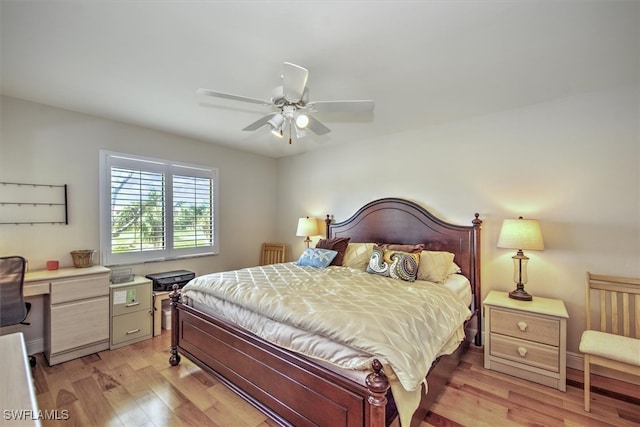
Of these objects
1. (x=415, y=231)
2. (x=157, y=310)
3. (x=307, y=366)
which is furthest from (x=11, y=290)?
(x=415, y=231)

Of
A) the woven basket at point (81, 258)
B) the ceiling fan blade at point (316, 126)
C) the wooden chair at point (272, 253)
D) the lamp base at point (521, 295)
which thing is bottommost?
the lamp base at point (521, 295)

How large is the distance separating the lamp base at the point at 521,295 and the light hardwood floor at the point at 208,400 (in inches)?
27.3

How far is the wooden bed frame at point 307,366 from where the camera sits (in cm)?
141

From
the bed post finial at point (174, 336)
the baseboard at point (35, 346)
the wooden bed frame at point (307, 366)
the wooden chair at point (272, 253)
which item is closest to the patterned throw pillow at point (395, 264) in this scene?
the wooden bed frame at point (307, 366)

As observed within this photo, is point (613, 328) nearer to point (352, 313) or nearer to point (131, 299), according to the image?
point (352, 313)

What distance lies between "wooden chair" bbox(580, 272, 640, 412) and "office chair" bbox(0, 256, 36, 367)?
4.41m

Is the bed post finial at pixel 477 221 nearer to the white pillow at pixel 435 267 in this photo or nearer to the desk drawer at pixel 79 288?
the white pillow at pixel 435 267

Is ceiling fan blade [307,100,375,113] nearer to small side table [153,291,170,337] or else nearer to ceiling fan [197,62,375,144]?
ceiling fan [197,62,375,144]

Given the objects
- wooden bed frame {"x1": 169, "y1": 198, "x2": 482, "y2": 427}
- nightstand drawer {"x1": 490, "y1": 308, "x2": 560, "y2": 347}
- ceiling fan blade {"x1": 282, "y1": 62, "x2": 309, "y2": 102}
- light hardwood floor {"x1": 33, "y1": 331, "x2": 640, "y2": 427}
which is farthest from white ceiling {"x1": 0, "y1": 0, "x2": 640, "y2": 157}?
light hardwood floor {"x1": 33, "y1": 331, "x2": 640, "y2": 427}

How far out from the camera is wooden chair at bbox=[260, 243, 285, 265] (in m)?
4.87

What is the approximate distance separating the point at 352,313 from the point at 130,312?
269 cm

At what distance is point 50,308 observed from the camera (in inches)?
103

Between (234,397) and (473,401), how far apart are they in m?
1.81

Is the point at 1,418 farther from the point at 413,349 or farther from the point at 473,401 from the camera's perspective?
the point at 473,401
